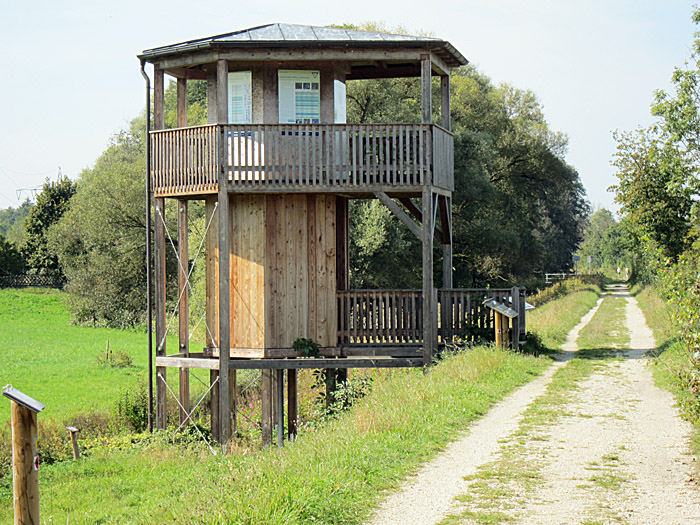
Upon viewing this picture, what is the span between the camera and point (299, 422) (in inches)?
884

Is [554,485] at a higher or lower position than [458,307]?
lower

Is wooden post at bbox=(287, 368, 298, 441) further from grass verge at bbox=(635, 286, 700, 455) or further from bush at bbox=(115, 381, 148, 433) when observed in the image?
grass verge at bbox=(635, 286, 700, 455)

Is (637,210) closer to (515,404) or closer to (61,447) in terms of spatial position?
(515,404)

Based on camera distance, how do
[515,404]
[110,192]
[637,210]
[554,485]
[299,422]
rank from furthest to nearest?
[110,192]
[637,210]
[299,422]
[515,404]
[554,485]

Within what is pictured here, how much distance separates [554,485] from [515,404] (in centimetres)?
523

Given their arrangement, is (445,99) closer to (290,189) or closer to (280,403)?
(290,189)

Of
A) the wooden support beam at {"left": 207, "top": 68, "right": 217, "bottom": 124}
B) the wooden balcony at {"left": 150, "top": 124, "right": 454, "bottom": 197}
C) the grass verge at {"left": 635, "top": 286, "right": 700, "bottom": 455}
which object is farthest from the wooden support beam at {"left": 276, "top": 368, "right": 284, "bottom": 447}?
the grass verge at {"left": 635, "top": 286, "right": 700, "bottom": 455}

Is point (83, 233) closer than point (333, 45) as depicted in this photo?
No

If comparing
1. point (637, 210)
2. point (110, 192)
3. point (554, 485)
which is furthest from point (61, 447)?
point (110, 192)

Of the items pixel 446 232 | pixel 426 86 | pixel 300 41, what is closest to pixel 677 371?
pixel 426 86

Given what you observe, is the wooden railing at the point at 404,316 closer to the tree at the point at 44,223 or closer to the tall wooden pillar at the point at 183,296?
the tall wooden pillar at the point at 183,296

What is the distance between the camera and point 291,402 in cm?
2212

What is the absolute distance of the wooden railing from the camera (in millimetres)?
19938

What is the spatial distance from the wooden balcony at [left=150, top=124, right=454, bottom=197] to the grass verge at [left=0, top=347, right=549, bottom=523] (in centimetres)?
454
